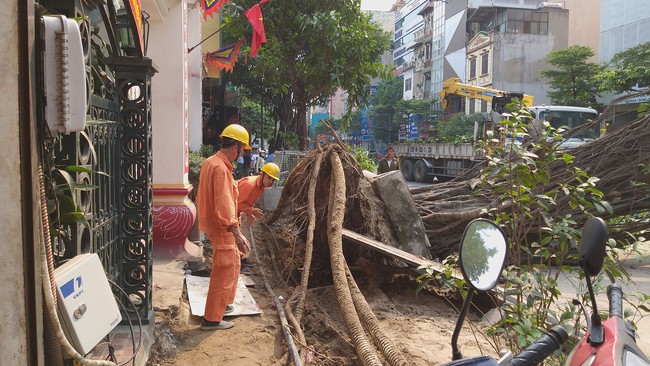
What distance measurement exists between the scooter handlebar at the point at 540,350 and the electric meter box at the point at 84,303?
5.19 feet

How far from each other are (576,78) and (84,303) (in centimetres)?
3329

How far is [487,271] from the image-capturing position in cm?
174

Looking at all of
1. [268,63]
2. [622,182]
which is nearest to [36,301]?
[622,182]

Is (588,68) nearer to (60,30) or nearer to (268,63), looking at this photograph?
(268,63)

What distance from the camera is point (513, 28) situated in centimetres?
4547

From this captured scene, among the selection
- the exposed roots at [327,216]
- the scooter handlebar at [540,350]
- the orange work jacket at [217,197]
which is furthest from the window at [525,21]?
the scooter handlebar at [540,350]

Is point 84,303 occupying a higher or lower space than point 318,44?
lower

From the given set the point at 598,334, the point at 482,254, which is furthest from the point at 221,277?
the point at 598,334

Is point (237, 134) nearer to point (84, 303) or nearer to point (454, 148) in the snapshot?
point (84, 303)

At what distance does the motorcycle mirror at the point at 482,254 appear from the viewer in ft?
5.57

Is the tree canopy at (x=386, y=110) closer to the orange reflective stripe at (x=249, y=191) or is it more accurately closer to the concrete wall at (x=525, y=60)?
the concrete wall at (x=525, y=60)

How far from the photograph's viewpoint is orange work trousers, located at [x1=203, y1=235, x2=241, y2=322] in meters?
4.75

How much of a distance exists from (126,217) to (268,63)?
10.7 meters

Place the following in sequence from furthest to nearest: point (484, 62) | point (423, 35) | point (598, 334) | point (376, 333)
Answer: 1. point (423, 35)
2. point (484, 62)
3. point (376, 333)
4. point (598, 334)
